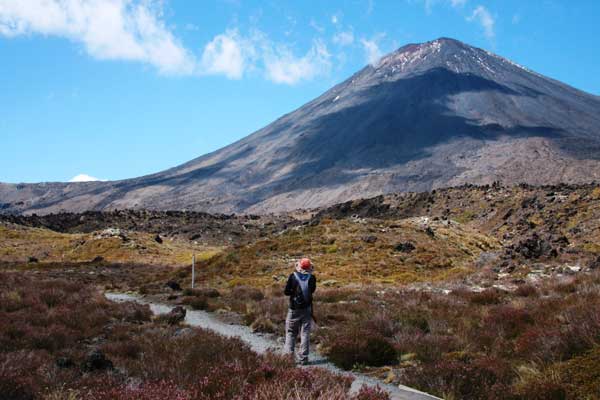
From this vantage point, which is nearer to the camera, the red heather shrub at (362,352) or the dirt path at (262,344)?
the dirt path at (262,344)

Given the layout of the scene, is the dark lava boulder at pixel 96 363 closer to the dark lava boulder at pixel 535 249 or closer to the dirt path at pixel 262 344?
the dirt path at pixel 262 344

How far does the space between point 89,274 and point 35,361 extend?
84.6ft

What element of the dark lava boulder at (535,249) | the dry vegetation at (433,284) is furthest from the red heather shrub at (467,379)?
the dark lava boulder at (535,249)

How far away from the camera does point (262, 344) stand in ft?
36.3

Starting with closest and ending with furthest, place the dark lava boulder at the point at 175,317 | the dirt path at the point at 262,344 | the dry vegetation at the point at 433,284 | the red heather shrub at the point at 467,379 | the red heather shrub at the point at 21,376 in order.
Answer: the red heather shrub at the point at 21,376, the red heather shrub at the point at 467,379, the dirt path at the point at 262,344, the dry vegetation at the point at 433,284, the dark lava boulder at the point at 175,317

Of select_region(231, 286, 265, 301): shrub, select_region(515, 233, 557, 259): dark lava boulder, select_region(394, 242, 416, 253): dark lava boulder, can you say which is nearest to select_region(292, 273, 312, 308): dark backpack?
select_region(231, 286, 265, 301): shrub

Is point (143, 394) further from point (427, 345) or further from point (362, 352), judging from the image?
point (427, 345)

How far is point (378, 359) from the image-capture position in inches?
352

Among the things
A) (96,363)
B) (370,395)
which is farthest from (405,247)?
(370,395)

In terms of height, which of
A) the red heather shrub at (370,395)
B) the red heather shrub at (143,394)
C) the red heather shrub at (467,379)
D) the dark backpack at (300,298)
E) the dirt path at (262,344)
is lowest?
the dirt path at (262,344)

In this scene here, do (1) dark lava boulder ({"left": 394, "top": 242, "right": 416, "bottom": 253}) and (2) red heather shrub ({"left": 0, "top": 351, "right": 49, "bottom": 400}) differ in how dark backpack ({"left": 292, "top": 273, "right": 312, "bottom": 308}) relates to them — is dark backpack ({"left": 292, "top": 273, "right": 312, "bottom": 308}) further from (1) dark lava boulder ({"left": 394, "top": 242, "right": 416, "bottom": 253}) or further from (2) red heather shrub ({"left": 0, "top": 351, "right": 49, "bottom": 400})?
(1) dark lava boulder ({"left": 394, "top": 242, "right": 416, "bottom": 253})

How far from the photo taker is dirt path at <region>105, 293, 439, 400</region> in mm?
6605

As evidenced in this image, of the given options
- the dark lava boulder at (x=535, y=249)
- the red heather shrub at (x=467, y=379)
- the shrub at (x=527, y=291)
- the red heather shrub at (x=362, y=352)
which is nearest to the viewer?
the red heather shrub at (x=467, y=379)

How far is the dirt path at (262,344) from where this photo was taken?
6605 mm
